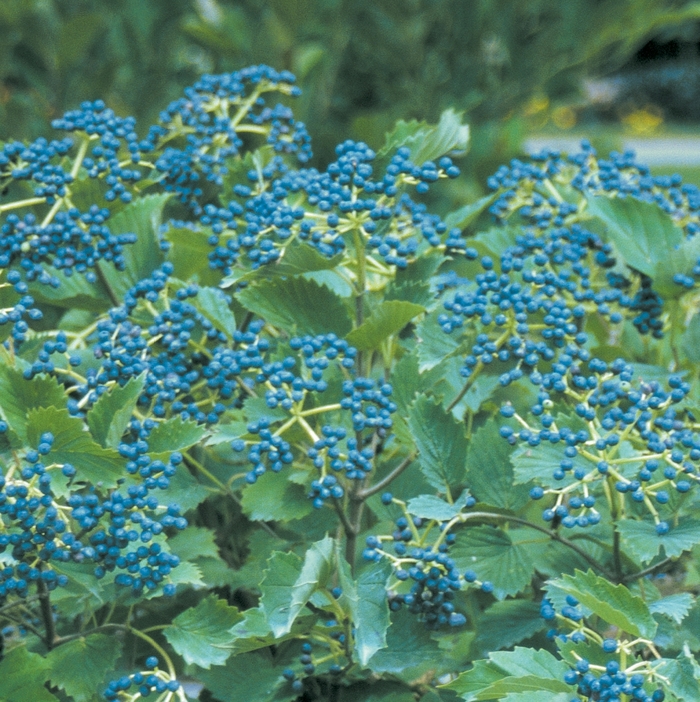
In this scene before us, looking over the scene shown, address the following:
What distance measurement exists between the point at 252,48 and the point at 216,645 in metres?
3.62

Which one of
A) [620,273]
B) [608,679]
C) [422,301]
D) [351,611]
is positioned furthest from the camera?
[620,273]

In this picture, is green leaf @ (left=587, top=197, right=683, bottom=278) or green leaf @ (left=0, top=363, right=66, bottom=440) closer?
green leaf @ (left=0, top=363, right=66, bottom=440)

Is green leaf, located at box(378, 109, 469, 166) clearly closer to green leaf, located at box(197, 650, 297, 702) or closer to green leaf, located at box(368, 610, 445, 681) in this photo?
green leaf, located at box(368, 610, 445, 681)

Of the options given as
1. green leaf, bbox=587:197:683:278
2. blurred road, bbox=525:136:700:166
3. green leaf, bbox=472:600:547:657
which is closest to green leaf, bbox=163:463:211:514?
green leaf, bbox=472:600:547:657

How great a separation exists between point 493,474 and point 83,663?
2.09ft

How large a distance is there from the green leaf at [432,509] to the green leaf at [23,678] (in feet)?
1.75

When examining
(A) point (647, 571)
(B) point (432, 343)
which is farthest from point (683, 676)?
(B) point (432, 343)

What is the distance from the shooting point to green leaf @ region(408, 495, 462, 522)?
4.47 feet

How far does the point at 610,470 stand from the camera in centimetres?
136

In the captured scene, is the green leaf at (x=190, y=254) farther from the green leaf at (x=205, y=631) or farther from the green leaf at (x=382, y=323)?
the green leaf at (x=205, y=631)

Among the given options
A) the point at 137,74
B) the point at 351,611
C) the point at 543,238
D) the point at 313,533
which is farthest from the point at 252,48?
the point at 351,611

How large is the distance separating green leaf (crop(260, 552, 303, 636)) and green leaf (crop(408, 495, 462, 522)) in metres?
0.17

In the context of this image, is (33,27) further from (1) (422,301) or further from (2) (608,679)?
(2) (608,679)

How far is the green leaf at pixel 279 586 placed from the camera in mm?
1296
